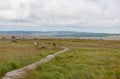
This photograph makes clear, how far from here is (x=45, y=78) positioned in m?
21.9

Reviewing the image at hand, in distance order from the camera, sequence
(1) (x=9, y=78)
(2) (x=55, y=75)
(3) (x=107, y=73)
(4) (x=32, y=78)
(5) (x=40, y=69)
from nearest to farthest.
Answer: (1) (x=9, y=78)
(4) (x=32, y=78)
(2) (x=55, y=75)
(5) (x=40, y=69)
(3) (x=107, y=73)

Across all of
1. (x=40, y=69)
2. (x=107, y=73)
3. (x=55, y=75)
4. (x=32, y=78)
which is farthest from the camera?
(x=107, y=73)

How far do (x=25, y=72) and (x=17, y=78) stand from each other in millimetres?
2545

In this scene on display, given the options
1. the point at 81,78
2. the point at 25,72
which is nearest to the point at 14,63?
the point at 25,72

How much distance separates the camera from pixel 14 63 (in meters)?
26.3

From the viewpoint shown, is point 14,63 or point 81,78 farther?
point 14,63

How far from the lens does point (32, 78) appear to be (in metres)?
21.3

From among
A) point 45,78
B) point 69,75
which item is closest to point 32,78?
point 45,78

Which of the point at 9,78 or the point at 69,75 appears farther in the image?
the point at 69,75

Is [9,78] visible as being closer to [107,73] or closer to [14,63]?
[14,63]

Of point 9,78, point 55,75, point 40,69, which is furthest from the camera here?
point 40,69

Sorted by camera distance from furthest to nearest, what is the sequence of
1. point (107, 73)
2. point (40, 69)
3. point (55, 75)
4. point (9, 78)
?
1. point (107, 73)
2. point (40, 69)
3. point (55, 75)
4. point (9, 78)

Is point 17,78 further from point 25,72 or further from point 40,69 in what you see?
point 40,69

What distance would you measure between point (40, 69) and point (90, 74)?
4329mm
